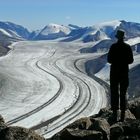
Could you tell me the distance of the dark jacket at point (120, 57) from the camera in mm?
8906

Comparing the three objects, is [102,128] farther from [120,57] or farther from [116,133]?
[120,57]

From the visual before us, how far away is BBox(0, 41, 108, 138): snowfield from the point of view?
33438mm

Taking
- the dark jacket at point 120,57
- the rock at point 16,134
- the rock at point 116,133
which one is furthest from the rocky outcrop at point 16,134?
the dark jacket at point 120,57

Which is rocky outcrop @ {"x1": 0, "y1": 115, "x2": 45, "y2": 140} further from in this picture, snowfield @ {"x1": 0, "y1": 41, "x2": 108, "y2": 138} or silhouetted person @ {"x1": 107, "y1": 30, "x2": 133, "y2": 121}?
snowfield @ {"x1": 0, "y1": 41, "x2": 108, "y2": 138}

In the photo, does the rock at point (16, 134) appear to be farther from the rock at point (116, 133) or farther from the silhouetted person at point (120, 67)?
the silhouetted person at point (120, 67)

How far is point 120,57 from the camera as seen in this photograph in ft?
29.4

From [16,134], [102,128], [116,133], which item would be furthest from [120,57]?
[16,134]

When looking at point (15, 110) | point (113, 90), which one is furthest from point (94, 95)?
point (113, 90)

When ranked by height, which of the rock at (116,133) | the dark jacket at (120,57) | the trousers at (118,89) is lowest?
the rock at (116,133)

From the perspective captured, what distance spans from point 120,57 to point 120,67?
0.68 feet

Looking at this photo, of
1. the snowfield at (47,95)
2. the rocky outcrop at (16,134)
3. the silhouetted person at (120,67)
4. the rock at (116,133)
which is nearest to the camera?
the rocky outcrop at (16,134)

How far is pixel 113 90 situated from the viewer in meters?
9.24

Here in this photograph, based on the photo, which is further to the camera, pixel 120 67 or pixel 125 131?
pixel 120 67

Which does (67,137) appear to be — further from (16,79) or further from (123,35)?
(16,79)
